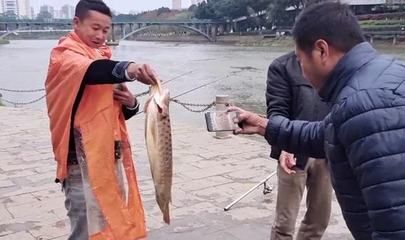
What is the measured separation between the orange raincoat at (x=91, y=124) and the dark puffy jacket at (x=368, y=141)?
1156 mm

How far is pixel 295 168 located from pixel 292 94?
429mm

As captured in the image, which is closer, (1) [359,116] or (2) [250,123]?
(1) [359,116]

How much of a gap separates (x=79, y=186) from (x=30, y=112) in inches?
377

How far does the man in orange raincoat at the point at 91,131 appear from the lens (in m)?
2.54

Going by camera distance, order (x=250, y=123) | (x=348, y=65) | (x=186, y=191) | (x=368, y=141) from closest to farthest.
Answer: (x=368, y=141) < (x=348, y=65) < (x=250, y=123) < (x=186, y=191)

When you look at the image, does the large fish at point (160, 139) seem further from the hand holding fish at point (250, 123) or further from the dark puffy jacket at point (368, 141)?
the dark puffy jacket at point (368, 141)

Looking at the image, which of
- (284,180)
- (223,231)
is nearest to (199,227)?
(223,231)

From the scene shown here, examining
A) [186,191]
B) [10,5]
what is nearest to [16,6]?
[10,5]

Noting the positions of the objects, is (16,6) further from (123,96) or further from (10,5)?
(123,96)

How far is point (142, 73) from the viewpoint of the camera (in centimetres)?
234

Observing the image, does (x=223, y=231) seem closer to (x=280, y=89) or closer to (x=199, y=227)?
(x=199, y=227)

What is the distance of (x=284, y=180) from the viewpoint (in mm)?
3275

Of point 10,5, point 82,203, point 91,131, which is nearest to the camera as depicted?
point 91,131

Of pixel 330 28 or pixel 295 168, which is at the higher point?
pixel 330 28
